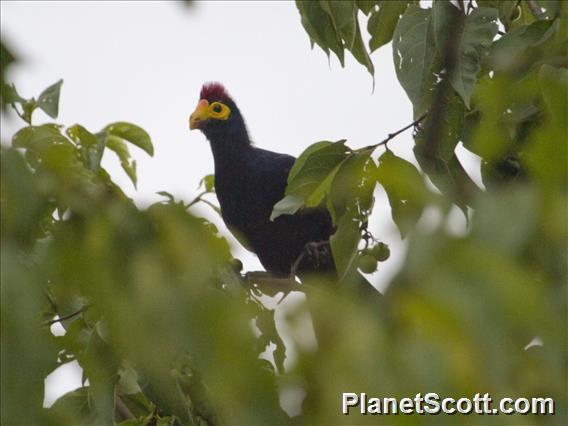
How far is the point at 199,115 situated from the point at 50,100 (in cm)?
335

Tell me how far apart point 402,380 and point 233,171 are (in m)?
4.53

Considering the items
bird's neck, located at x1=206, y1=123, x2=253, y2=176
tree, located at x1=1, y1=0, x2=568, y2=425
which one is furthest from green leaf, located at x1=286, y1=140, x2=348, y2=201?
bird's neck, located at x1=206, y1=123, x2=253, y2=176

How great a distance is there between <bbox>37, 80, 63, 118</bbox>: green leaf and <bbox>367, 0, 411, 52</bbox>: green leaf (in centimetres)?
82

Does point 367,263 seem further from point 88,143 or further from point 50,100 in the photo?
point 50,100

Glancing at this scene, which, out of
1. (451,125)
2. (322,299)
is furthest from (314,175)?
(322,299)

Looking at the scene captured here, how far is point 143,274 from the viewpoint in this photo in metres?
1.02

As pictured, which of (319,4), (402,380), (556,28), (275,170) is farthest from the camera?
(275,170)

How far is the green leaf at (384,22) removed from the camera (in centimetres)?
272

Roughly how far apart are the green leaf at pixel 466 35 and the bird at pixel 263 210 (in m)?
2.46

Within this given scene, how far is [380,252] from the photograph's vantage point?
276 cm

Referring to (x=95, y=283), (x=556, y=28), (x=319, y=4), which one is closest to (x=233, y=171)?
(x=319, y=4)

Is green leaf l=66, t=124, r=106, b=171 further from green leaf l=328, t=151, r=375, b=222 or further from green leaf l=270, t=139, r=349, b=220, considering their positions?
green leaf l=328, t=151, r=375, b=222

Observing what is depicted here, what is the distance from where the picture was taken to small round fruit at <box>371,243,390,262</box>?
2.75 metres

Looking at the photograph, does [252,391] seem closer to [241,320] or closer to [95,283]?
[241,320]
